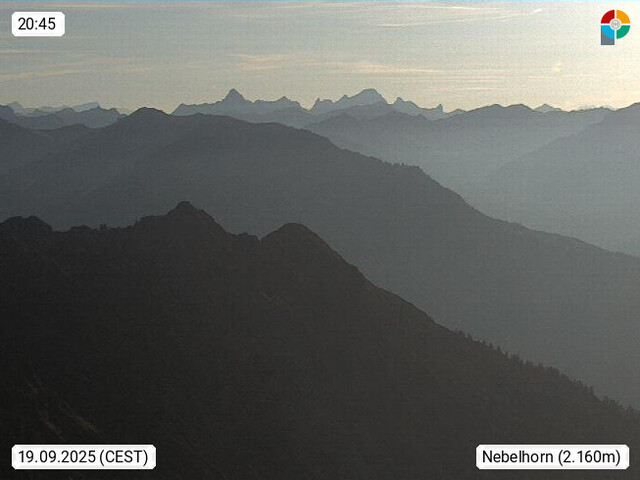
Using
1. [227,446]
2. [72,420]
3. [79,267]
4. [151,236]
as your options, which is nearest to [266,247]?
[151,236]
